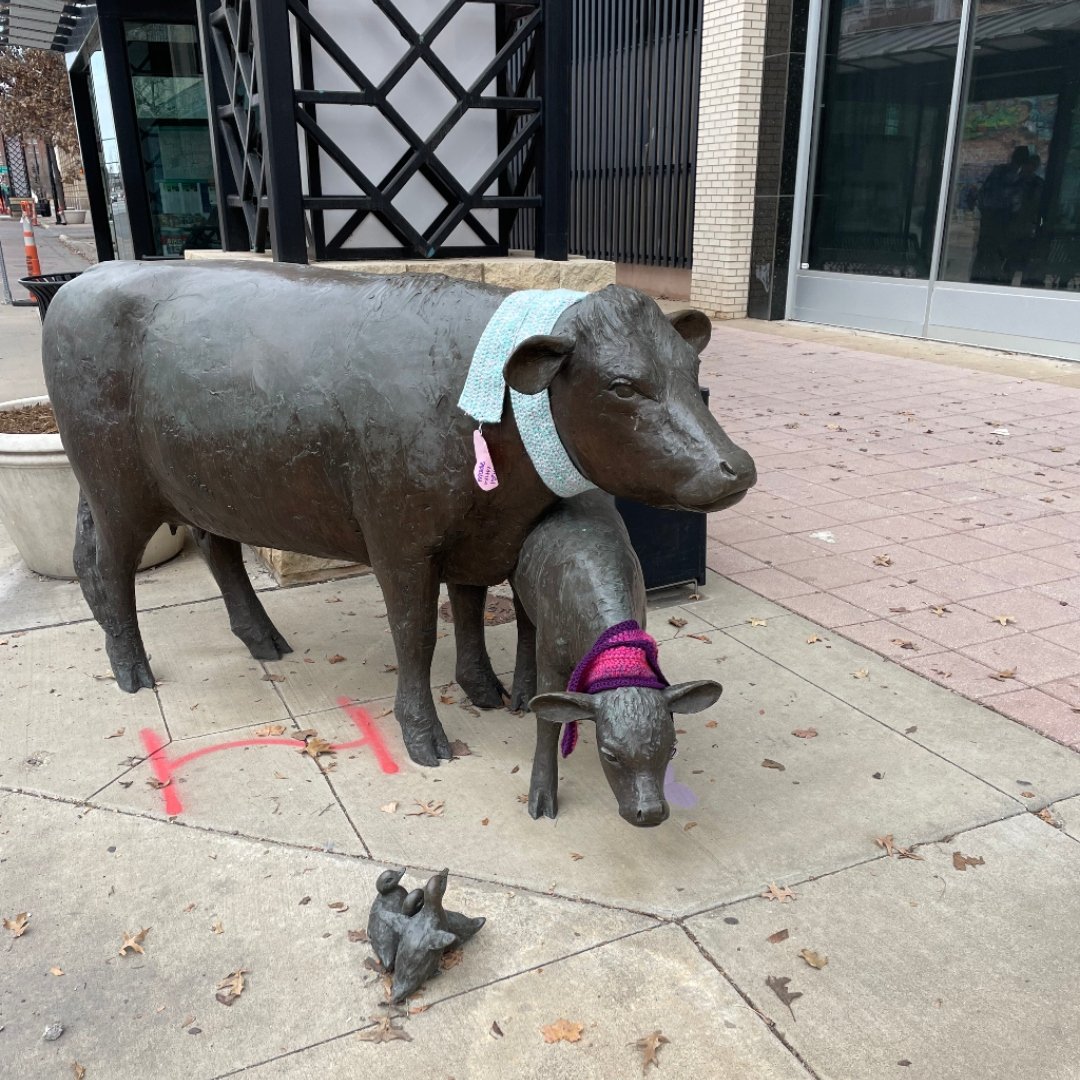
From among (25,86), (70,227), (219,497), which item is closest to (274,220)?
(219,497)

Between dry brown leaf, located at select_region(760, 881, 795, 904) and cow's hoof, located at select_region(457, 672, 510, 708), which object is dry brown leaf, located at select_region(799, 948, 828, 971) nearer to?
dry brown leaf, located at select_region(760, 881, 795, 904)

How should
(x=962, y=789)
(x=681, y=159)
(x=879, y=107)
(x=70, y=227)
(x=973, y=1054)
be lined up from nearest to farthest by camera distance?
(x=973, y=1054)
(x=962, y=789)
(x=879, y=107)
(x=681, y=159)
(x=70, y=227)

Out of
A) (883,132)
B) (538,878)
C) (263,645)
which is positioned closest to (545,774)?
A: (538,878)

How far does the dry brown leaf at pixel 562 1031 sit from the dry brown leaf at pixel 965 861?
4.31 feet

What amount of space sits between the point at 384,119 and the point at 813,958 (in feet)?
14.8

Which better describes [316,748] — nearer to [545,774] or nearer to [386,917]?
[545,774]

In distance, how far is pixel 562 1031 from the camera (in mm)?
2381

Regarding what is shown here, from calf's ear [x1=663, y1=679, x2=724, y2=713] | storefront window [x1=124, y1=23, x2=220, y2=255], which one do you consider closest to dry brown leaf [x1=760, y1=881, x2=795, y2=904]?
calf's ear [x1=663, y1=679, x2=724, y2=713]

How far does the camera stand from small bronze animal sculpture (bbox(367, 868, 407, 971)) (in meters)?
2.54

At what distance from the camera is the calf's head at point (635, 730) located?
8.63 ft

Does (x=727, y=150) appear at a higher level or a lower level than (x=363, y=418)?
higher

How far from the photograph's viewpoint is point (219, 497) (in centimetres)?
350

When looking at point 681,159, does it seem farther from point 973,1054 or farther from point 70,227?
point 70,227

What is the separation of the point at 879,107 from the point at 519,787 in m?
11.5
